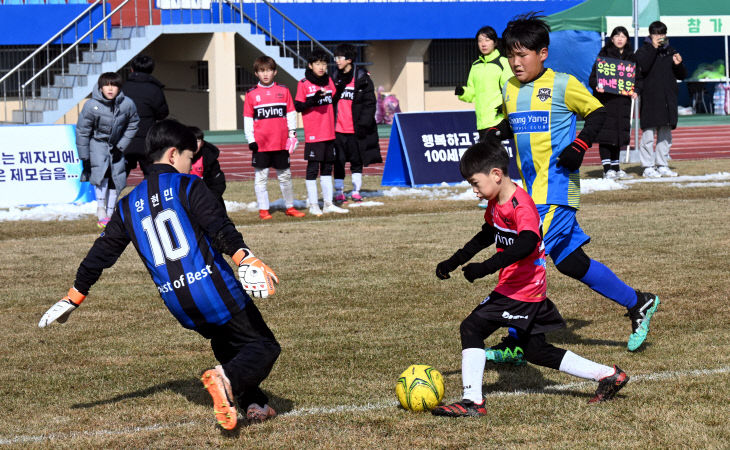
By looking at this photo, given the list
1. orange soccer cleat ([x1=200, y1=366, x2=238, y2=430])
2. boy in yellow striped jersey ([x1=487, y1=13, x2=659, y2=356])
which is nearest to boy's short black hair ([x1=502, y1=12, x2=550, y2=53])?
boy in yellow striped jersey ([x1=487, y1=13, x2=659, y2=356])

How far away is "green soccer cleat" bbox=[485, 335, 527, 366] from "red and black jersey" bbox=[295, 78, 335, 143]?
7.97 m

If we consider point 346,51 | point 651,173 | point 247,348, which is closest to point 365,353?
point 247,348

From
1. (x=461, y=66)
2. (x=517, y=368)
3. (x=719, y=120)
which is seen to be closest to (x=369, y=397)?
(x=517, y=368)

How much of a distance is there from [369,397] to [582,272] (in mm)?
1686

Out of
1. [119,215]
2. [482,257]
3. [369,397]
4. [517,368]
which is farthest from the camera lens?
[482,257]

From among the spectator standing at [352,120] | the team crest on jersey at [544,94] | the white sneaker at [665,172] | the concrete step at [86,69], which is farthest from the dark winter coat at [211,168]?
the concrete step at [86,69]

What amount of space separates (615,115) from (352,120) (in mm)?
4931

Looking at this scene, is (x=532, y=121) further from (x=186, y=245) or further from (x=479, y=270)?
(x=186, y=245)

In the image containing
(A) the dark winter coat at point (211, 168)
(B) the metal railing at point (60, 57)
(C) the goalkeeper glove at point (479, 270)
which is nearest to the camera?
(C) the goalkeeper glove at point (479, 270)

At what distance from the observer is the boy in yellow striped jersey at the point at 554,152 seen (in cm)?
631

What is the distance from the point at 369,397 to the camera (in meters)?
5.52

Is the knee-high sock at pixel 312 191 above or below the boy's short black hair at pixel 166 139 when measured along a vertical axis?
below

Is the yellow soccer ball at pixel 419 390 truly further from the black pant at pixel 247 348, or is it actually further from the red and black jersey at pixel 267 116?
the red and black jersey at pixel 267 116

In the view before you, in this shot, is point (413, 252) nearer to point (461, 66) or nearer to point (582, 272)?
point (582, 272)
